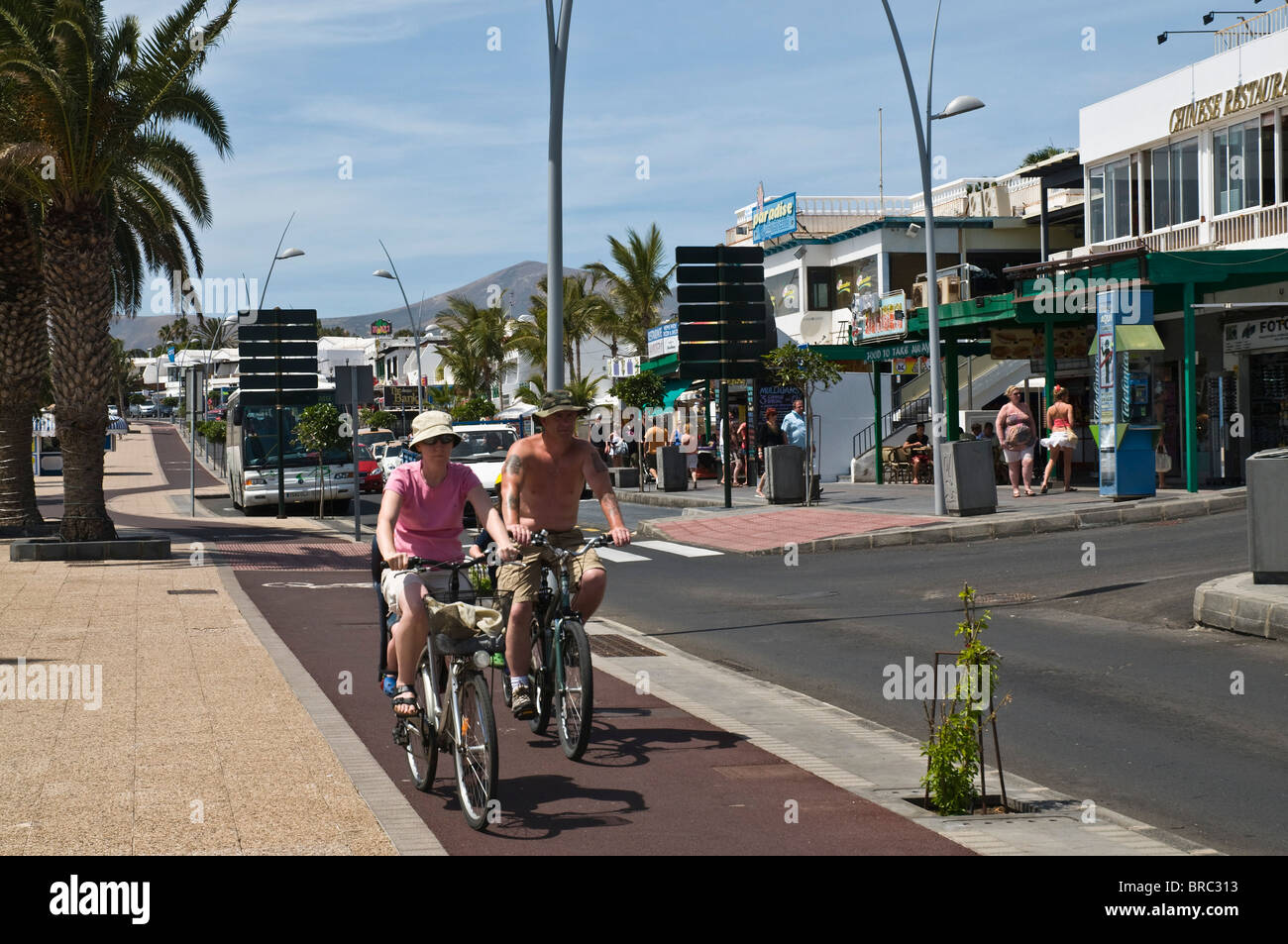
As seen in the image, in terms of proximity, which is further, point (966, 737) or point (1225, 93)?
point (1225, 93)

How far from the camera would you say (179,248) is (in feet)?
85.4

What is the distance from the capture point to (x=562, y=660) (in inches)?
294

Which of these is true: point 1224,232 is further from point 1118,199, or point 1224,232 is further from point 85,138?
point 85,138

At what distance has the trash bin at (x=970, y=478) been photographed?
826 inches

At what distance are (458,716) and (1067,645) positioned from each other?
6.41 meters

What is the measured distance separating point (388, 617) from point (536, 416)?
62.8 inches

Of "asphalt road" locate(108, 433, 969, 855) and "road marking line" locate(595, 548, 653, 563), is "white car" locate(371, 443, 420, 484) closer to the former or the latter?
"road marking line" locate(595, 548, 653, 563)

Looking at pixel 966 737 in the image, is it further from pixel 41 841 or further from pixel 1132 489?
pixel 1132 489

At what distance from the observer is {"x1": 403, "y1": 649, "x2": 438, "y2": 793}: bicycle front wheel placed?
636cm

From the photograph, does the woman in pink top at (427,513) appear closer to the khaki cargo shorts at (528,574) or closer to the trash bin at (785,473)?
the khaki cargo shorts at (528,574)

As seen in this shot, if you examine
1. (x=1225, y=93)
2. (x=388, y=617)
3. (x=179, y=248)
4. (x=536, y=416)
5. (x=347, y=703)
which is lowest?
(x=347, y=703)

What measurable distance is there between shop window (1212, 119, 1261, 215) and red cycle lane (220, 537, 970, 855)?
2183cm

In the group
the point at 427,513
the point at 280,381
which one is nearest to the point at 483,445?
the point at 280,381
